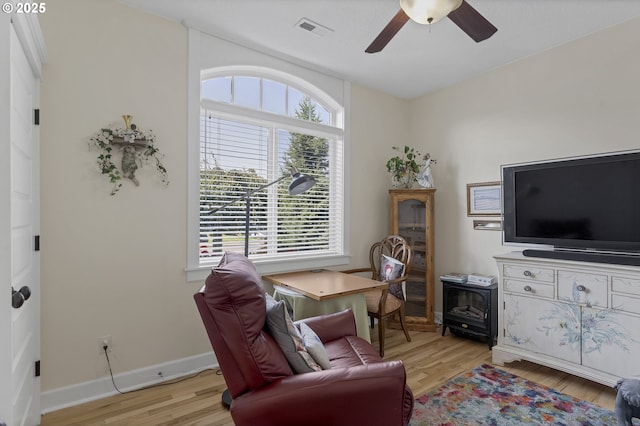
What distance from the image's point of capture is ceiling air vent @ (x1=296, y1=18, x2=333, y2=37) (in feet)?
8.54

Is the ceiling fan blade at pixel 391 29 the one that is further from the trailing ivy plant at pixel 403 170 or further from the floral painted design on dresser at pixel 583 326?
the floral painted design on dresser at pixel 583 326

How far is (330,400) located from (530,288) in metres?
2.15

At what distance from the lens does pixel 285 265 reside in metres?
3.23

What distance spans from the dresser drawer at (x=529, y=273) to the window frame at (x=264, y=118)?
160 centimetres

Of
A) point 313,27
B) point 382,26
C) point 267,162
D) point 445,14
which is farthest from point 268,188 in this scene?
point 445,14

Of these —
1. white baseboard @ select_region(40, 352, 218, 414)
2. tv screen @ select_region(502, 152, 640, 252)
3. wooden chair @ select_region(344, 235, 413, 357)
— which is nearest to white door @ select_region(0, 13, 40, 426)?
white baseboard @ select_region(40, 352, 218, 414)

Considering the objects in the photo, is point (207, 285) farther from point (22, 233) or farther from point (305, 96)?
point (305, 96)

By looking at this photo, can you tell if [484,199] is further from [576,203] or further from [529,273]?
[529,273]

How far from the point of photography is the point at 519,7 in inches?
95.3

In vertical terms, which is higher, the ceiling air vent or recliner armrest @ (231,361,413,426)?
the ceiling air vent

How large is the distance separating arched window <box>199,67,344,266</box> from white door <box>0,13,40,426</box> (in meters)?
1.11

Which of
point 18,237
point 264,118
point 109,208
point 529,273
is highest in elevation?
point 264,118

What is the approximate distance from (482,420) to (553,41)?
10.4 feet

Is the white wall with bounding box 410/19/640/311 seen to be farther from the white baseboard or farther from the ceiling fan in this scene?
the white baseboard
